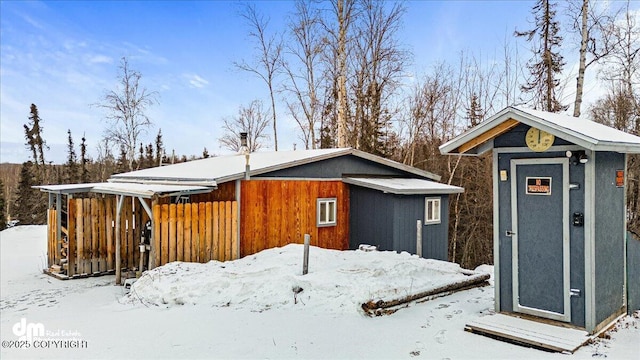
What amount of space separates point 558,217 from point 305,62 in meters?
15.3

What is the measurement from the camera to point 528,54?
54.7 feet

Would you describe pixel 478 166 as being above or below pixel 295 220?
above

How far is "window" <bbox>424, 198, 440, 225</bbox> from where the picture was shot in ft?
35.7

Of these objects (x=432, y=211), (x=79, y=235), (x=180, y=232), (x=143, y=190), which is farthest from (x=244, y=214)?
(x=432, y=211)

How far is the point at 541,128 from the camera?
510 centimetres

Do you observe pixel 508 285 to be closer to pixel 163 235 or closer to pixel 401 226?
pixel 401 226

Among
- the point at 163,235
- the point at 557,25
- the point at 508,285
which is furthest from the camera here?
the point at 557,25

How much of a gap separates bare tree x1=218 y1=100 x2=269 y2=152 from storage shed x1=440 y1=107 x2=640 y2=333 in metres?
22.4

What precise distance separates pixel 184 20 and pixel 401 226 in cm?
1261

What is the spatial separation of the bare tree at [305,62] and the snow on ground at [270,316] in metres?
11.8

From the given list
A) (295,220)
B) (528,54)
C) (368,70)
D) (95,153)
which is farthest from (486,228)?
(95,153)

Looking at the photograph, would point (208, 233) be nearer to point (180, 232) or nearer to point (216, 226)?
point (216, 226)

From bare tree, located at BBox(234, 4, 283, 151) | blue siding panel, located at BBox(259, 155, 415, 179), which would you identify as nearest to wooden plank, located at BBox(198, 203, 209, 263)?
blue siding panel, located at BBox(259, 155, 415, 179)

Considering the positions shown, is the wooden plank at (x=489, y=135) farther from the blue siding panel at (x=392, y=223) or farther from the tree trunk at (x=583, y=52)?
the tree trunk at (x=583, y=52)
